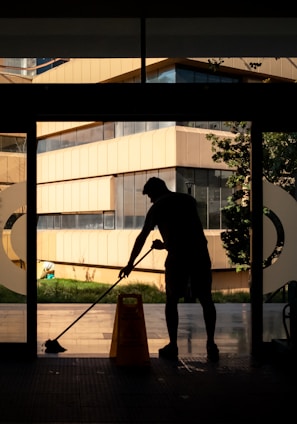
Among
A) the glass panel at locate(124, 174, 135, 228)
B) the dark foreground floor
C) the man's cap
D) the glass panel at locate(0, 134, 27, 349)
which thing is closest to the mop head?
the dark foreground floor

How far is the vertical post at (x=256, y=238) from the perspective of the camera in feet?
24.4

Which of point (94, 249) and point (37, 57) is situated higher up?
point (37, 57)

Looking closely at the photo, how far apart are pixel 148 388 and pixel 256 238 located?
216cm

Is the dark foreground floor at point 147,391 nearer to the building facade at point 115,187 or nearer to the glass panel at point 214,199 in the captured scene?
the building facade at point 115,187

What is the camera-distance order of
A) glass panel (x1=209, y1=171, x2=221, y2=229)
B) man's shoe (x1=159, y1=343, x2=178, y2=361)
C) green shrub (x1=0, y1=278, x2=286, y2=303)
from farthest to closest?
1. glass panel (x1=209, y1=171, x2=221, y2=229)
2. green shrub (x1=0, y1=278, x2=286, y2=303)
3. man's shoe (x1=159, y1=343, x2=178, y2=361)

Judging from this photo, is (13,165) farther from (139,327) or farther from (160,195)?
(139,327)

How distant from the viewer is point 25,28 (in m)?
7.04

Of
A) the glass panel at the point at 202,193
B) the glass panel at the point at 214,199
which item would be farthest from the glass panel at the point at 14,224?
the glass panel at the point at 214,199

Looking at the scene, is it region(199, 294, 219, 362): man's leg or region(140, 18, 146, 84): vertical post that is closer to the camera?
region(140, 18, 146, 84): vertical post

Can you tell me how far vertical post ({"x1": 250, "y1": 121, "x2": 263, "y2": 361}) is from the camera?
744cm

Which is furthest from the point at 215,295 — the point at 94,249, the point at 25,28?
the point at 25,28

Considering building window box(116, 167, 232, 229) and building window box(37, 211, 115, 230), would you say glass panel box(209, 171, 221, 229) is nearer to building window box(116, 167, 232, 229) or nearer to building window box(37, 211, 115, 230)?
building window box(116, 167, 232, 229)

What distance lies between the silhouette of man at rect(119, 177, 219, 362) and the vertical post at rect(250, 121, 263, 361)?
45 centimetres

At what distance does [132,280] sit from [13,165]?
51.2ft
